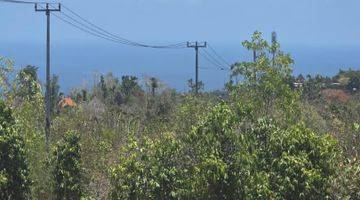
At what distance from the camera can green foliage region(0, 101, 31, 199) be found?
18.3m

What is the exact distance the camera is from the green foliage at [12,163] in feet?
60.2

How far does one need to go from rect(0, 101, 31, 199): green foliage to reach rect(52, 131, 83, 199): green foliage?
1069 millimetres

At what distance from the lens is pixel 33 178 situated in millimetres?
20156

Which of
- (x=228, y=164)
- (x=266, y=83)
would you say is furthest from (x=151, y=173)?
(x=266, y=83)

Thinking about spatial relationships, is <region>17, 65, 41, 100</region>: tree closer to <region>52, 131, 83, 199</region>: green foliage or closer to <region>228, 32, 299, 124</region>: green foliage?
<region>52, 131, 83, 199</region>: green foliage

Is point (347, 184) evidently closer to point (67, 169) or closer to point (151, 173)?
point (151, 173)

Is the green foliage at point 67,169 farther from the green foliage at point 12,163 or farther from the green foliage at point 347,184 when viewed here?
the green foliage at point 347,184

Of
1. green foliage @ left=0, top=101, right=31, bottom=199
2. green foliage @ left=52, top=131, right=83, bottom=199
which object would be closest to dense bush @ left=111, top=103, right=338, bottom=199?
green foliage @ left=0, top=101, right=31, bottom=199

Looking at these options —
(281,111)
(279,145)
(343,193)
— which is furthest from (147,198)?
(281,111)

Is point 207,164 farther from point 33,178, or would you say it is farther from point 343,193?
point 33,178

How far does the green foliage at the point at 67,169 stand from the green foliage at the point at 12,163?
1.07m

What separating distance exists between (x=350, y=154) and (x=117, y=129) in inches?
440

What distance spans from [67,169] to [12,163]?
1890 mm

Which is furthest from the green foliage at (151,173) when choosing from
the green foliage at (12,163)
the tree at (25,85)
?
the tree at (25,85)
